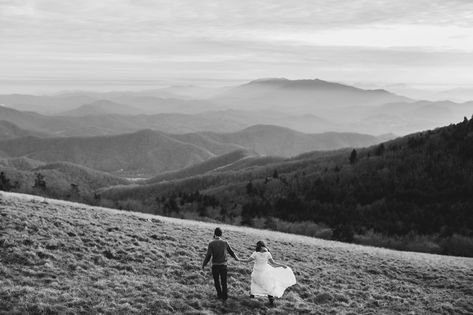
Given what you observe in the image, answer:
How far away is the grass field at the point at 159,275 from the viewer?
16.6m

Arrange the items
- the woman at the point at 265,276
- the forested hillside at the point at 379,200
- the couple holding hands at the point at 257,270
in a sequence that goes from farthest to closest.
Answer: the forested hillside at the point at 379,200
the woman at the point at 265,276
the couple holding hands at the point at 257,270

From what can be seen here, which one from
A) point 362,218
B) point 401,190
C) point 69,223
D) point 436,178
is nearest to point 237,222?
point 362,218

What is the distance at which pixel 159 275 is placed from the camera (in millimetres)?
20312

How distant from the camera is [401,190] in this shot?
97375 mm

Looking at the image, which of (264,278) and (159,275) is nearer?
(264,278)

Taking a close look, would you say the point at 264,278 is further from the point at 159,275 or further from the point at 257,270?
the point at 159,275

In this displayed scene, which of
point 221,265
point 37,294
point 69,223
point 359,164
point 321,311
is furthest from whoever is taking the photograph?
point 359,164

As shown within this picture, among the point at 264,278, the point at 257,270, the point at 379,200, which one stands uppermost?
the point at 379,200

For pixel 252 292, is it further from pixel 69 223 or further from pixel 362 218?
pixel 362 218

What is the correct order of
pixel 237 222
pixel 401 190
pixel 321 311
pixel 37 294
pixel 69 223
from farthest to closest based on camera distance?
pixel 401 190 → pixel 237 222 → pixel 69 223 → pixel 321 311 → pixel 37 294

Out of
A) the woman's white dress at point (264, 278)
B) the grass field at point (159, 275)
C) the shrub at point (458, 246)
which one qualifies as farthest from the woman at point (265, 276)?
the shrub at point (458, 246)

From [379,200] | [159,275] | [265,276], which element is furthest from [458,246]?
[159,275]

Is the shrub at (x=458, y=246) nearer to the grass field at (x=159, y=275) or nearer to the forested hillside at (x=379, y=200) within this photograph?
the forested hillside at (x=379, y=200)

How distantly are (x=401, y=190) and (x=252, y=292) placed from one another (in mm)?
86478
